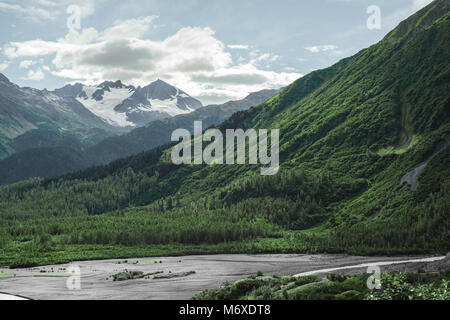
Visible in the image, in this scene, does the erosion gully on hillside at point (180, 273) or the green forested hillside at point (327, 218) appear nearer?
the erosion gully on hillside at point (180, 273)

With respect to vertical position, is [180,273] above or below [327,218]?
below

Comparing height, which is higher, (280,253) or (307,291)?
(307,291)

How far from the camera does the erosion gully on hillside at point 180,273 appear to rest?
204 ft

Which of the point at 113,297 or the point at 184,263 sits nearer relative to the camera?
the point at 113,297

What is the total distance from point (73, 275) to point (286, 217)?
4038 inches

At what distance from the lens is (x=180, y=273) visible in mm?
79562

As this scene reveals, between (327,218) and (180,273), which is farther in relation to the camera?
(327,218)

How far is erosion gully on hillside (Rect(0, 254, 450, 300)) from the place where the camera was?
62062 millimetres

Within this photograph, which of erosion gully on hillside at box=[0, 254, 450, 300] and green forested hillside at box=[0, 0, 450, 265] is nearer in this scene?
erosion gully on hillside at box=[0, 254, 450, 300]

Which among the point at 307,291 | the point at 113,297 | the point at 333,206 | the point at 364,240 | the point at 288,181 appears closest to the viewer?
the point at 307,291

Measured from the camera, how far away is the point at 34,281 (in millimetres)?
75812
